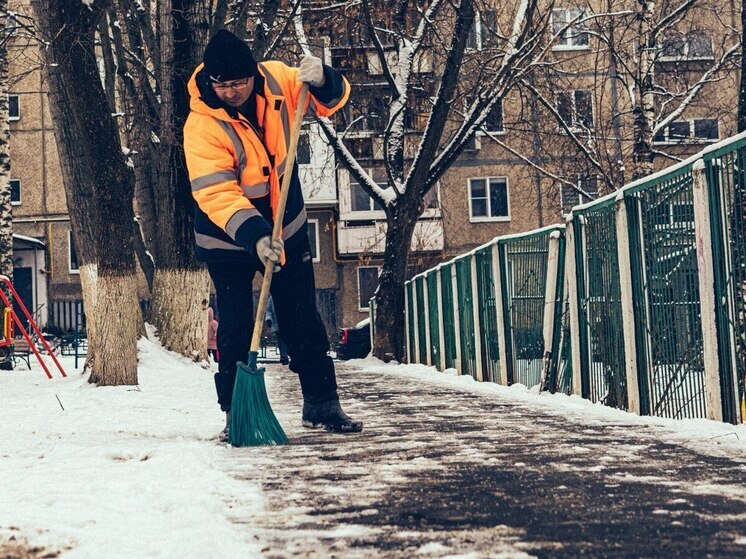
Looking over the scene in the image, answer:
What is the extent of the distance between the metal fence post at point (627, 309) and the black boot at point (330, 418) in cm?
251

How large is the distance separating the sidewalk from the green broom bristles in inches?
6.5

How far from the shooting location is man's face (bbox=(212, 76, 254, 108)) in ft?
18.3

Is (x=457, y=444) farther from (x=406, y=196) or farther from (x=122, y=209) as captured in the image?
(x=406, y=196)

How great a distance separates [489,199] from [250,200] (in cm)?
3656

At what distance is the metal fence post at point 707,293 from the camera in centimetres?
644

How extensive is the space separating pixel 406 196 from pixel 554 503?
17.1 m

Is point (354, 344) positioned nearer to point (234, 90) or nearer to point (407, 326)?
point (407, 326)

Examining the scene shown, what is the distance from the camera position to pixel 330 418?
6062 millimetres

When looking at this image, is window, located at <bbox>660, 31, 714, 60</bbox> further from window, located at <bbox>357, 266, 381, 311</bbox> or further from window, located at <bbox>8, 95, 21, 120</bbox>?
window, located at <bbox>8, 95, 21, 120</bbox>

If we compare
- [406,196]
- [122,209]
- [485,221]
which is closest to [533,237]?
[122,209]

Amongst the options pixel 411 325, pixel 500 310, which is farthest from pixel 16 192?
pixel 500 310

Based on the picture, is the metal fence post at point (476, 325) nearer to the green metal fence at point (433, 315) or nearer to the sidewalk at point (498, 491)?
the green metal fence at point (433, 315)

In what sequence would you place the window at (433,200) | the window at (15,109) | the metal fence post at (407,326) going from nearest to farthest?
the metal fence post at (407,326), the window at (433,200), the window at (15,109)

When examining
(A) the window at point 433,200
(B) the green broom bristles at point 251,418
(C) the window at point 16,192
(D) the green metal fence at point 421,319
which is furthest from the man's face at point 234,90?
(C) the window at point 16,192
